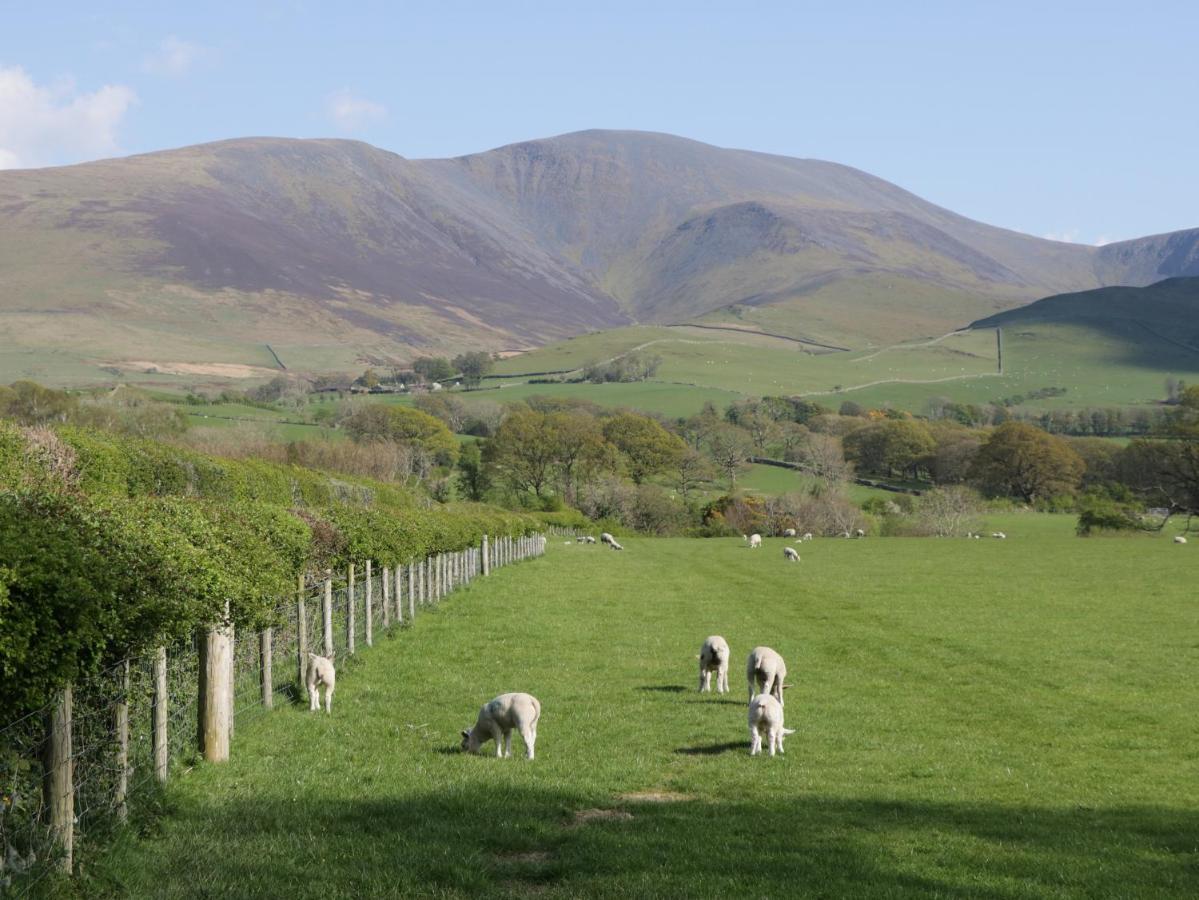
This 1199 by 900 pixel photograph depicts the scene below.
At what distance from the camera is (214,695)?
15898 millimetres

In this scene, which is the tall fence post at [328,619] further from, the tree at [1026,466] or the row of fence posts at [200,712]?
the tree at [1026,466]

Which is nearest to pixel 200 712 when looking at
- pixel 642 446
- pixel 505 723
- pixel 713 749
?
pixel 505 723

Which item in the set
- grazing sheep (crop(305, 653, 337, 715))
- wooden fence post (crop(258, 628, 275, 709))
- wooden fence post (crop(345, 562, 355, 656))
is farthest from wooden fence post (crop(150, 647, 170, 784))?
wooden fence post (crop(345, 562, 355, 656))

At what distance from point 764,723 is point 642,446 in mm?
144922

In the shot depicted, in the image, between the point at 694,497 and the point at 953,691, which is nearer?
the point at 953,691

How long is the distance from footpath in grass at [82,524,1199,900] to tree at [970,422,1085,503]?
409 feet

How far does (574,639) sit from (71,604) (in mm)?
22918

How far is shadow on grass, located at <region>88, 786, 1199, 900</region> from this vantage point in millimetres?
10844

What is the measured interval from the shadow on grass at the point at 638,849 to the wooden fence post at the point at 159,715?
26.3 inches

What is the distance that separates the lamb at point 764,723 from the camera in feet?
58.4

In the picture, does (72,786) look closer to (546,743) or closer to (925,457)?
(546,743)

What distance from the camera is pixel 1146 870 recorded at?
39.0 feet

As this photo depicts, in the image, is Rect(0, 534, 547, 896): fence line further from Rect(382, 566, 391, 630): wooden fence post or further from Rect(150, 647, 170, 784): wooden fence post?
Rect(382, 566, 391, 630): wooden fence post

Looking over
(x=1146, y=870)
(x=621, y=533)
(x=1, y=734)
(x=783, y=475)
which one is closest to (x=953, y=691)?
(x=1146, y=870)
